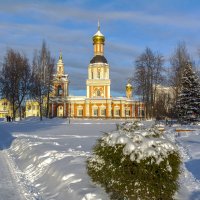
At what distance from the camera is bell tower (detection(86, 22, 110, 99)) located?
7687 cm

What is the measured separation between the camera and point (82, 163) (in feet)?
35.7

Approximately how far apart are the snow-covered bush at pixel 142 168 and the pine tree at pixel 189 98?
96.3ft

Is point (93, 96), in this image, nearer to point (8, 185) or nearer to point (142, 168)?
point (8, 185)

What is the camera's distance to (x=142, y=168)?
252 inches

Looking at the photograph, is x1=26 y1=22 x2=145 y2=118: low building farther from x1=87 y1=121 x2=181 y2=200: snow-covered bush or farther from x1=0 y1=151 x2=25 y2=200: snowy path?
x1=87 y1=121 x2=181 y2=200: snow-covered bush

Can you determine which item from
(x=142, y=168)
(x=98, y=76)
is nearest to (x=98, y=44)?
(x=98, y=76)

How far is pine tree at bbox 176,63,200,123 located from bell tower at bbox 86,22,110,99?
41.4m

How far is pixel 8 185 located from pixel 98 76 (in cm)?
6820

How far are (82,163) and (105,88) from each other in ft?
217

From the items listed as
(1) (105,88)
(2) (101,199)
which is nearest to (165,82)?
(1) (105,88)

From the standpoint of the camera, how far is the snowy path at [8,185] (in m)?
8.45

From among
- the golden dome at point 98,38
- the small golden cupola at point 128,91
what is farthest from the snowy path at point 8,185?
the small golden cupola at point 128,91

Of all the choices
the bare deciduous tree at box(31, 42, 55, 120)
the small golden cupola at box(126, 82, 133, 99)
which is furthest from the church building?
the bare deciduous tree at box(31, 42, 55, 120)

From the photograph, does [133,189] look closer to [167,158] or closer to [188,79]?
[167,158]
